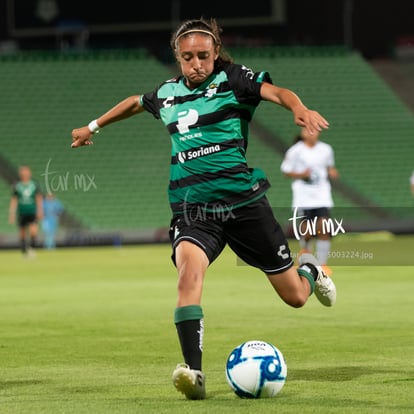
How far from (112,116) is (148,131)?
2869 centimetres

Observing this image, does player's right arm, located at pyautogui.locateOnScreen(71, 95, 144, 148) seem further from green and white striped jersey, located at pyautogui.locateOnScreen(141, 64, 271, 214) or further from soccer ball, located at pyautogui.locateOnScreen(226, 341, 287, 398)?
soccer ball, located at pyautogui.locateOnScreen(226, 341, 287, 398)

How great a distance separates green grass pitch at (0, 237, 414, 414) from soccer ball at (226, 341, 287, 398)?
0.08 meters

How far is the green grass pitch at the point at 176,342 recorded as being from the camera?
22.1 feet

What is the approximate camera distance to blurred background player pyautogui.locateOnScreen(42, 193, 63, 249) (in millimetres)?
30234

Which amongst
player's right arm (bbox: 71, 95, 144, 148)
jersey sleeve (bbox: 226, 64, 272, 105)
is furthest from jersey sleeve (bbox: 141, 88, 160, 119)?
jersey sleeve (bbox: 226, 64, 272, 105)

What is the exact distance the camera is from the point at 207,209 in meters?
7.16

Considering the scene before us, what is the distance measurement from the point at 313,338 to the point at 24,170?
17447 mm

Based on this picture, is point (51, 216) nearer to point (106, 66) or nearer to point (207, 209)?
point (106, 66)

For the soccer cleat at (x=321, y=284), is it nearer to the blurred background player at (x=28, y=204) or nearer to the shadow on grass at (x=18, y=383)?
the shadow on grass at (x=18, y=383)

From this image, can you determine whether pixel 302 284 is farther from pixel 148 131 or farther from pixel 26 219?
pixel 148 131

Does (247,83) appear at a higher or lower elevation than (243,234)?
higher

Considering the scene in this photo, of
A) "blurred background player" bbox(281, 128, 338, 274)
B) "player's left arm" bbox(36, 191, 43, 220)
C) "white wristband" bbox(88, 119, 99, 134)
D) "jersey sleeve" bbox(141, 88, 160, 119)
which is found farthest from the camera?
"player's left arm" bbox(36, 191, 43, 220)

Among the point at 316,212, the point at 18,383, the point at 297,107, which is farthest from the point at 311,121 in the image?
the point at 316,212

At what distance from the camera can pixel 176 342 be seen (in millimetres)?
9836
